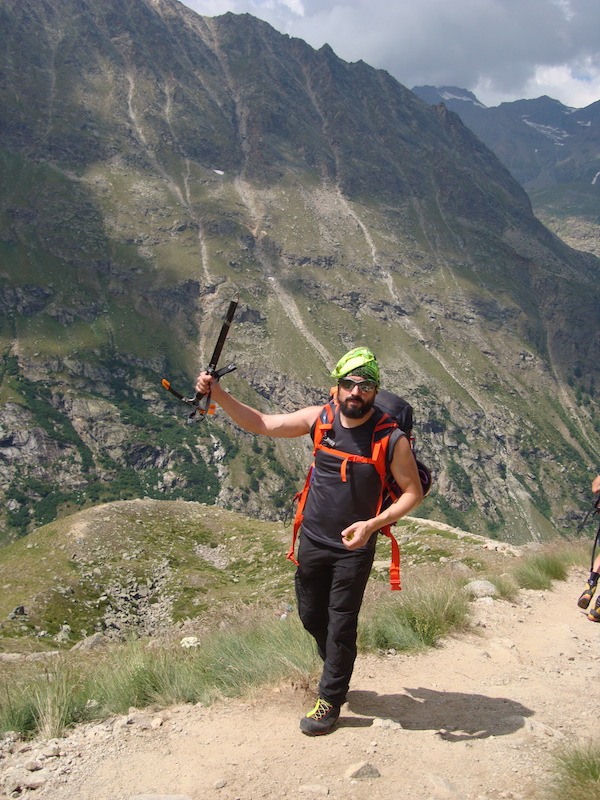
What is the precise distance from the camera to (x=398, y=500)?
5.57m

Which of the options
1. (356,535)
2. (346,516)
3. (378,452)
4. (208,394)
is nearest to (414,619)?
(346,516)

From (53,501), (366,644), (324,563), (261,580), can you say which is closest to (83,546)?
(261,580)

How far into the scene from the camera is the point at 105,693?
20.5 ft

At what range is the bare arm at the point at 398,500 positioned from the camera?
212 inches

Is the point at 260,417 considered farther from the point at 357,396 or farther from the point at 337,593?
the point at 337,593

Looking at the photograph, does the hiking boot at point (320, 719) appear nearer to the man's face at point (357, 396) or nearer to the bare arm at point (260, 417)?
the bare arm at point (260, 417)

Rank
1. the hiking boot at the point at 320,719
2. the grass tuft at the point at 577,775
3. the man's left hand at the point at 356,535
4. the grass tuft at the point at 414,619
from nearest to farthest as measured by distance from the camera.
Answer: the grass tuft at the point at 577,775 → the man's left hand at the point at 356,535 → the hiking boot at the point at 320,719 → the grass tuft at the point at 414,619

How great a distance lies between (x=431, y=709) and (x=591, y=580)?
324 centimetres

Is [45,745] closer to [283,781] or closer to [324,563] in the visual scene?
[283,781]

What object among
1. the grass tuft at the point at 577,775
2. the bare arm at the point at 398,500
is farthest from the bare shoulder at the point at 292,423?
the grass tuft at the point at 577,775

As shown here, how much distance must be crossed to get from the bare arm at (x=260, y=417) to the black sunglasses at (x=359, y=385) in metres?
0.59

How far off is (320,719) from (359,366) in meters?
3.42

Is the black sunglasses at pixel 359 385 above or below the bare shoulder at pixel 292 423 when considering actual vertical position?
above

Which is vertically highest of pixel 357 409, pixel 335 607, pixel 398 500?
pixel 357 409
